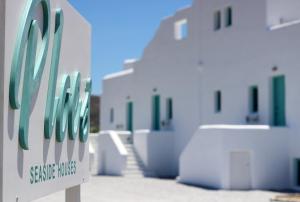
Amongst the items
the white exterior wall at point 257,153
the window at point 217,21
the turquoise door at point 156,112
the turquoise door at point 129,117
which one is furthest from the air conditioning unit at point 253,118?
the turquoise door at point 129,117

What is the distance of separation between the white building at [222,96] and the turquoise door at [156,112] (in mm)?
52

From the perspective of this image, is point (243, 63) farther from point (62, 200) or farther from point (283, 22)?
point (62, 200)

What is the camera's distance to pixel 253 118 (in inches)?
934

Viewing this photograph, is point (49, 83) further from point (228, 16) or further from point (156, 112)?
point (156, 112)

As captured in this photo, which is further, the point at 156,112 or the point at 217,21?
the point at 156,112

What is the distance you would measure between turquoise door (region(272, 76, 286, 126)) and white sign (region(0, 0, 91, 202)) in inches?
608

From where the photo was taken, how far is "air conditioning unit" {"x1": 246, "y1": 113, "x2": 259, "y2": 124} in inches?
928

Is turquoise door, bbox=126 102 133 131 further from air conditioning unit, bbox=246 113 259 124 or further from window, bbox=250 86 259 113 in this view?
air conditioning unit, bbox=246 113 259 124

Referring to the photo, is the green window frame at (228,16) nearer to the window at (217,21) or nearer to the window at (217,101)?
the window at (217,21)

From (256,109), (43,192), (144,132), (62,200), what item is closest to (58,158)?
(43,192)

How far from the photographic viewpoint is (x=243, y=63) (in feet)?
81.2

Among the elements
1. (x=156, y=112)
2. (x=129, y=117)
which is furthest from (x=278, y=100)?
(x=129, y=117)

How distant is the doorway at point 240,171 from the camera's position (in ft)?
71.5

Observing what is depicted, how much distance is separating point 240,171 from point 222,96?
16.3 feet
